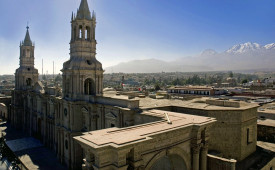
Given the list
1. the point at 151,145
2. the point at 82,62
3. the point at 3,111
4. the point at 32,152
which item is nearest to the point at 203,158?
the point at 151,145

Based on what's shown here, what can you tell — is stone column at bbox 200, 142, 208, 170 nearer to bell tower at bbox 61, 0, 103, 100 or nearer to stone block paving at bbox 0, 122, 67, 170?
bell tower at bbox 61, 0, 103, 100

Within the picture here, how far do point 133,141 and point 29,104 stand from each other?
37.7 metres

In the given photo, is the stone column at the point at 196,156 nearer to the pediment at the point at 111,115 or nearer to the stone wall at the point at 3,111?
the pediment at the point at 111,115

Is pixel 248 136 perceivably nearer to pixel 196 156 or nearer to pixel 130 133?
pixel 196 156

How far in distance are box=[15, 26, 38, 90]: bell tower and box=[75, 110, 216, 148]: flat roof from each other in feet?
121

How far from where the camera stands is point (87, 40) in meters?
27.5

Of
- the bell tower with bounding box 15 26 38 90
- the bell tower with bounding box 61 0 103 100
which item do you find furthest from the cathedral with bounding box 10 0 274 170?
the bell tower with bounding box 15 26 38 90

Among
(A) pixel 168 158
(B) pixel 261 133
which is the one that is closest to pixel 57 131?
(A) pixel 168 158

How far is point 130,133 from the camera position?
1287cm

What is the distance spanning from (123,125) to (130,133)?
25.0 feet

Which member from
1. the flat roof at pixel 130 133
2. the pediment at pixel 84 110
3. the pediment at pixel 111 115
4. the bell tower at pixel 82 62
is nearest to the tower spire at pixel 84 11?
the bell tower at pixel 82 62

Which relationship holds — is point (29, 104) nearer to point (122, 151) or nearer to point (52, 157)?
point (52, 157)

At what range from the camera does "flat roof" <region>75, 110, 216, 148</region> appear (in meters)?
11.2

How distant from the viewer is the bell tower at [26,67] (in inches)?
1756
